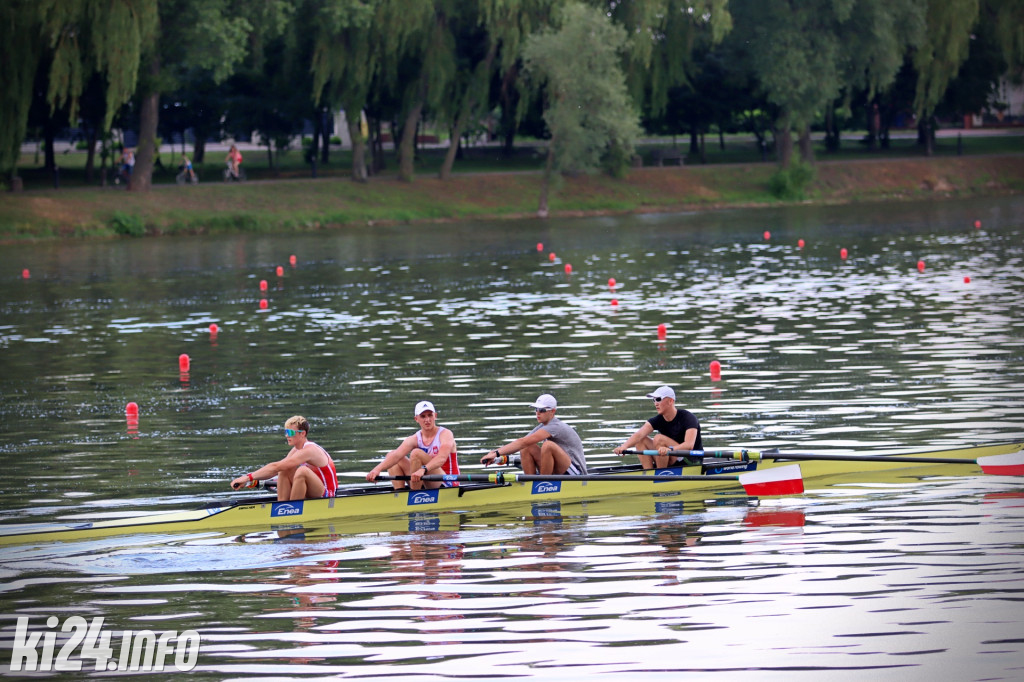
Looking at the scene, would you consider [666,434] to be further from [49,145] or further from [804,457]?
[49,145]

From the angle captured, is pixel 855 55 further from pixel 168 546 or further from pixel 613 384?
pixel 168 546

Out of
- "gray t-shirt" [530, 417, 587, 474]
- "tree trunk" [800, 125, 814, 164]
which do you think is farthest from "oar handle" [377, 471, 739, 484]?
"tree trunk" [800, 125, 814, 164]

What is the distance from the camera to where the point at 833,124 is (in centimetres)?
8131

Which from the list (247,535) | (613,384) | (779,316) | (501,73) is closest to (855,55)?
(501,73)

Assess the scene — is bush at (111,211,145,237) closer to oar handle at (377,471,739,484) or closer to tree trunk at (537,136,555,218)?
tree trunk at (537,136,555,218)

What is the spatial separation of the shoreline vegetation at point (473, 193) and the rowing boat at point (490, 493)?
40.3m

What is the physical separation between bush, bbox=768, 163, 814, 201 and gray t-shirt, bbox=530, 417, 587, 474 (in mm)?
54505

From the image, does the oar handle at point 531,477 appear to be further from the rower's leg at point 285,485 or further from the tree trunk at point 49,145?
the tree trunk at point 49,145

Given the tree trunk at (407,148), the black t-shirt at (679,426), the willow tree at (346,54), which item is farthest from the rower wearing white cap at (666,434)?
the tree trunk at (407,148)

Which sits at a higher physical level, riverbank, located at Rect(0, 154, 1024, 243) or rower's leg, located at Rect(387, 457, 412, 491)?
riverbank, located at Rect(0, 154, 1024, 243)

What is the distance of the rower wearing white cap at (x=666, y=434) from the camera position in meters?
15.6

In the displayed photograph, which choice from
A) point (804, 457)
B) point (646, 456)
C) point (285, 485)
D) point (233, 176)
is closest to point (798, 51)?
point (233, 176)

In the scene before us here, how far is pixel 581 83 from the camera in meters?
57.9

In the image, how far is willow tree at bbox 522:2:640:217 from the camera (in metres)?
57.7
